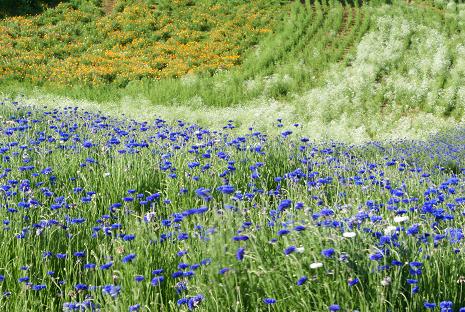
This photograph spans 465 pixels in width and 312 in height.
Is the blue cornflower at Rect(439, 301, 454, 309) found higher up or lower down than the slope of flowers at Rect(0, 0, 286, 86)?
higher up

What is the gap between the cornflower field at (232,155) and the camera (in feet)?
9.47

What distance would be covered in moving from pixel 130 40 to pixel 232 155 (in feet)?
61.6

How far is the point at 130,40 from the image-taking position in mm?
23625

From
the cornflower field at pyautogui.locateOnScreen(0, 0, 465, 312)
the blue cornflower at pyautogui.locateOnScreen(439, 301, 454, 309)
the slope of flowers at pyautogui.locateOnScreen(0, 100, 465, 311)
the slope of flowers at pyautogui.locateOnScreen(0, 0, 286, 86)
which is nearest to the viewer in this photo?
the blue cornflower at pyautogui.locateOnScreen(439, 301, 454, 309)

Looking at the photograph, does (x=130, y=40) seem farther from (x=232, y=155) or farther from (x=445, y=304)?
(x=445, y=304)

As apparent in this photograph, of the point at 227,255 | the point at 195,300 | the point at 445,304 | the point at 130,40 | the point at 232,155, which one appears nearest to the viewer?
the point at 445,304

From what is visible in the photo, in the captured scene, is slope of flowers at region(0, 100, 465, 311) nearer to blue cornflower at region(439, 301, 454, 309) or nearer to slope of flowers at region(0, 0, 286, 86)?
blue cornflower at region(439, 301, 454, 309)

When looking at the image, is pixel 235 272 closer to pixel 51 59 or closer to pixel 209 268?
pixel 209 268

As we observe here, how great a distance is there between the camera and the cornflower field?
9.47 ft

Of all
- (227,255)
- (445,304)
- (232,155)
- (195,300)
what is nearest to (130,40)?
(232,155)

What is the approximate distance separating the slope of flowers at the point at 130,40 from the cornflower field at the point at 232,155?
0.35ft

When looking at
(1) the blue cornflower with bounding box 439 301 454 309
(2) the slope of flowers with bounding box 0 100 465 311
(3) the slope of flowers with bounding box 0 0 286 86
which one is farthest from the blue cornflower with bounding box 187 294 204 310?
(3) the slope of flowers with bounding box 0 0 286 86

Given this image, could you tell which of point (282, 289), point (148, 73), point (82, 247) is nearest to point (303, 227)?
point (282, 289)

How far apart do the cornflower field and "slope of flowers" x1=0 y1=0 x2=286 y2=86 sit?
4.2 inches
